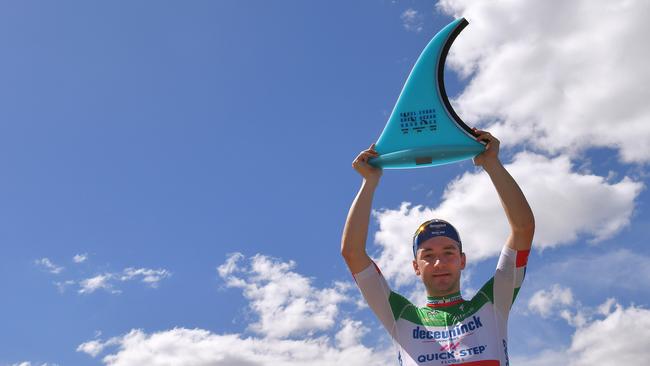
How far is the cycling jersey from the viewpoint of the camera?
5.48 metres

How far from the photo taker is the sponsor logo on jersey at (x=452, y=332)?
5.59m

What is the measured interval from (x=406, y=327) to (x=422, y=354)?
330 mm

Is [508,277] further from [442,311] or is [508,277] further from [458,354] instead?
[458,354]

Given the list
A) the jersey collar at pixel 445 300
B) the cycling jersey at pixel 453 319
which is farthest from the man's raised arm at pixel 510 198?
the jersey collar at pixel 445 300

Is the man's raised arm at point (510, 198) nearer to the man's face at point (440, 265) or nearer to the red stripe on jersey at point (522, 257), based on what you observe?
the red stripe on jersey at point (522, 257)

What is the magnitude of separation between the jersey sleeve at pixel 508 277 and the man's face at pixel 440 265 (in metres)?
0.37

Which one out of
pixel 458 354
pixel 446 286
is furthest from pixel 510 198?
pixel 458 354

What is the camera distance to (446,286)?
5.86 meters

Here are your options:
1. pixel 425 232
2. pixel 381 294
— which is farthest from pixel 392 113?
pixel 381 294

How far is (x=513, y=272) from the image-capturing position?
5848mm

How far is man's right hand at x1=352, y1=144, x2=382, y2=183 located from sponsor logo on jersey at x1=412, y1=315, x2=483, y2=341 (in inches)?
62.1

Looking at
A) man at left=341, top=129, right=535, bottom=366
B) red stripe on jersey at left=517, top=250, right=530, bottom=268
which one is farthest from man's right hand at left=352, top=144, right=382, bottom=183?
red stripe on jersey at left=517, top=250, right=530, bottom=268

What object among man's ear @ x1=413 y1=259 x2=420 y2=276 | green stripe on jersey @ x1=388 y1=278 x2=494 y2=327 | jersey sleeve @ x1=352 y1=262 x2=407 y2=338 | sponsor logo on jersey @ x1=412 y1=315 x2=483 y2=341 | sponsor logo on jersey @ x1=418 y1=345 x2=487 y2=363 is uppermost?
man's ear @ x1=413 y1=259 x2=420 y2=276

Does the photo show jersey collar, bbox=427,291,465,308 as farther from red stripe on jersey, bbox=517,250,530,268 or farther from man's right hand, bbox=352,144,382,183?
man's right hand, bbox=352,144,382,183
